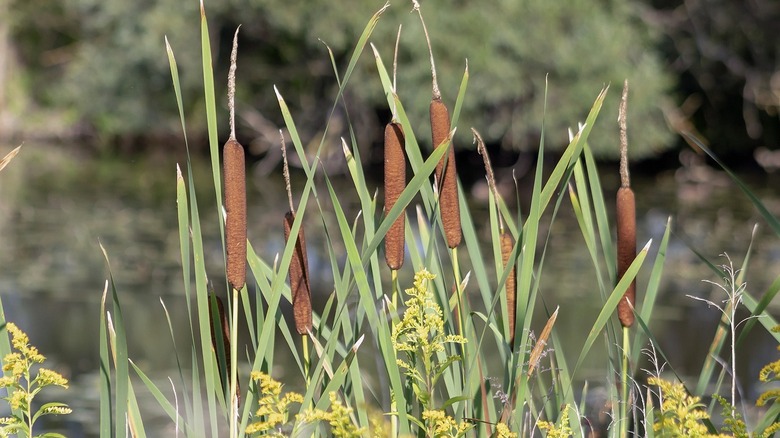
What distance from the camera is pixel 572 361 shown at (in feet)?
19.9

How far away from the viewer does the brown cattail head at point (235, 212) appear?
4.55 ft

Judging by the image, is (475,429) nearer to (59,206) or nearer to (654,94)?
(59,206)

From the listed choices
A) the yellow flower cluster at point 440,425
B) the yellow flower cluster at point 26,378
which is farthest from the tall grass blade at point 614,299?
the yellow flower cluster at point 26,378

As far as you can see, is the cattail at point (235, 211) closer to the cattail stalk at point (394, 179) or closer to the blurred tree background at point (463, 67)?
the cattail stalk at point (394, 179)

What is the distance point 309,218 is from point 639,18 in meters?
6.84

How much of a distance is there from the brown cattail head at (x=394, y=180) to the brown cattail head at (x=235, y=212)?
197 millimetres

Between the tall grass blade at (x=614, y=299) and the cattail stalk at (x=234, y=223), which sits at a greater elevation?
the cattail stalk at (x=234, y=223)

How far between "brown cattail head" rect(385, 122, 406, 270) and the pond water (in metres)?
2.68

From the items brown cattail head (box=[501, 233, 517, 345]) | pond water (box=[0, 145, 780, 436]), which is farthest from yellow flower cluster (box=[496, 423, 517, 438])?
pond water (box=[0, 145, 780, 436])

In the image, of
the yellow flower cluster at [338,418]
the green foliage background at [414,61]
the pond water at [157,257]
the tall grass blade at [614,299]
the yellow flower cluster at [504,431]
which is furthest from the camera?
the green foliage background at [414,61]

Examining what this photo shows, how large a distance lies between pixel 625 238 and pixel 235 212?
58cm

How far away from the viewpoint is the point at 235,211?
1.40 metres

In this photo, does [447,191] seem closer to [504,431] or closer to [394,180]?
[394,180]

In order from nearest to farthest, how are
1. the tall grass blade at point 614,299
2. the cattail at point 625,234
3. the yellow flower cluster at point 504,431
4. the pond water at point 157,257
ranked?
the yellow flower cluster at point 504,431 < the tall grass blade at point 614,299 < the cattail at point 625,234 < the pond water at point 157,257
